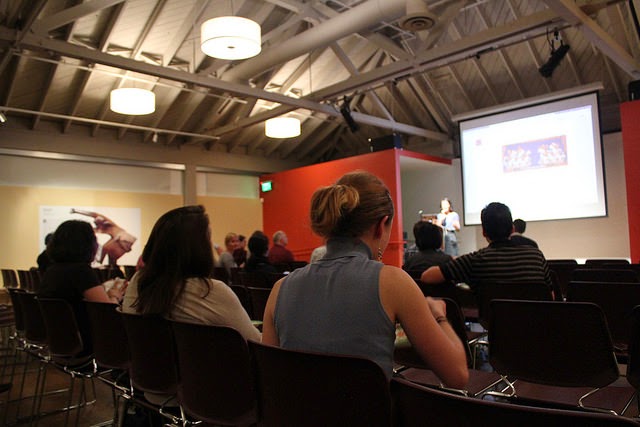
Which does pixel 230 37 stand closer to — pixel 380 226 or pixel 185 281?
pixel 185 281

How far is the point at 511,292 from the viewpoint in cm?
268

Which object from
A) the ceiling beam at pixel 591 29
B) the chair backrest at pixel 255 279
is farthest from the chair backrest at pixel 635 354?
the ceiling beam at pixel 591 29

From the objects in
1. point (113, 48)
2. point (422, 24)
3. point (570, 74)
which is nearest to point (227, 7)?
point (113, 48)

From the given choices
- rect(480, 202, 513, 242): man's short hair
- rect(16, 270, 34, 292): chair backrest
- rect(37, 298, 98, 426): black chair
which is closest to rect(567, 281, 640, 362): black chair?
rect(480, 202, 513, 242): man's short hair

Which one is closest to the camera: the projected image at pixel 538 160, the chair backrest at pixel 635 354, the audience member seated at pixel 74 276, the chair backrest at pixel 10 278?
the chair backrest at pixel 635 354

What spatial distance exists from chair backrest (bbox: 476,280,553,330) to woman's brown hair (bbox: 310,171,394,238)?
1.36 meters

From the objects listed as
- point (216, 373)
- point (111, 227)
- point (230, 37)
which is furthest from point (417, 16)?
point (111, 227)

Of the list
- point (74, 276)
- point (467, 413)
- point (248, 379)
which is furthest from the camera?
point (74, 276)

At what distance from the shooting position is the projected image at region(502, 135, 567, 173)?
7709 mm

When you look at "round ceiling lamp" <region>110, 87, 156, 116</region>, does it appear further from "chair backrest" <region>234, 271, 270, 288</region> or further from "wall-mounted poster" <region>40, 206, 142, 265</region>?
"wall-mounted poster" <region>40, 206, 142, 265</region>

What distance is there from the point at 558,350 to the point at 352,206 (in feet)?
4.14

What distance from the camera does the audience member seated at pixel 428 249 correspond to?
3.71 m

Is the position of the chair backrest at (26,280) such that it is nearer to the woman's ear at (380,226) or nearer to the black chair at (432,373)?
the black chair at (432,373)

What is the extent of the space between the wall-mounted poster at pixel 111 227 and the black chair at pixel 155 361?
851 centimetres
